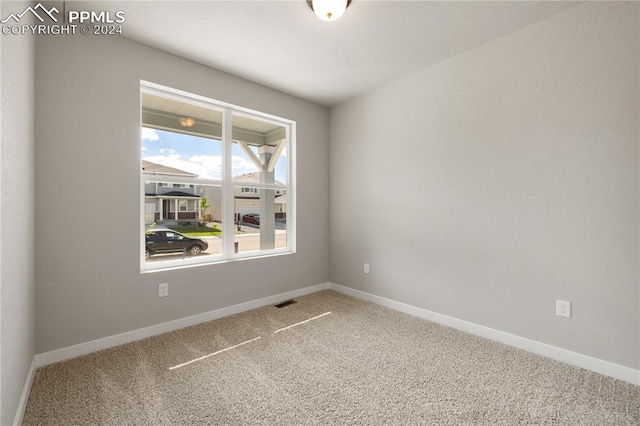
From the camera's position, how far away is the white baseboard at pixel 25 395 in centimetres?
152

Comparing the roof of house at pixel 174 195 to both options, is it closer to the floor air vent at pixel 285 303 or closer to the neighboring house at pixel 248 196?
the neighboring house at pixel 248 196

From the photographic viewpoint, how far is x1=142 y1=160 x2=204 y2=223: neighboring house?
2.75m

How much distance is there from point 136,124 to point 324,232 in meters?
2.52

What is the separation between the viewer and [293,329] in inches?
110

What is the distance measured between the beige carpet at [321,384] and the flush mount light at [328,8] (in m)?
2.51

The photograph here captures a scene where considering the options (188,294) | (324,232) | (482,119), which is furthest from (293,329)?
(482,119)

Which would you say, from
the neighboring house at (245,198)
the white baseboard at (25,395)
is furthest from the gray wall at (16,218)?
the neighboring house at (245,198)

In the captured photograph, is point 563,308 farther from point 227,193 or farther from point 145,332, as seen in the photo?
point 145,332

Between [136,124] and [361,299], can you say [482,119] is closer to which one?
[361,299]

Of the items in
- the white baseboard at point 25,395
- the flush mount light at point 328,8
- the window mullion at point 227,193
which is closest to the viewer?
the white baseboard at point 25,395

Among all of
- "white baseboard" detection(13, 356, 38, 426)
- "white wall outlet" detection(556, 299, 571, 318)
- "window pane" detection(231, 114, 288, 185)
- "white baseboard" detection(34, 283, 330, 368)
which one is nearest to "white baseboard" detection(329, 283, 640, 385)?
"white wall outlet" detection(556, 299, 571, 318)

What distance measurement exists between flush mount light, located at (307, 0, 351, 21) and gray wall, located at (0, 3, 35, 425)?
5.35 ft

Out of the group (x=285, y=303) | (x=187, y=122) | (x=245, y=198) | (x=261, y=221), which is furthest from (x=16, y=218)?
(x=285, y=303)

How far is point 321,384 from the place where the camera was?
193 cm
